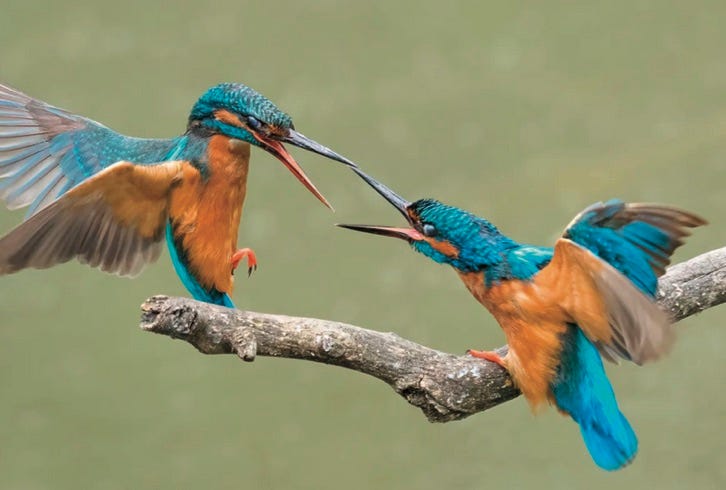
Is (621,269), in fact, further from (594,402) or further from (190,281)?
(190,281)

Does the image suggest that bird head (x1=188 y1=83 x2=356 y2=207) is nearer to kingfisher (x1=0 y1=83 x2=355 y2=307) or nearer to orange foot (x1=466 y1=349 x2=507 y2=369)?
kingfisher (x1=0 y1=83 x2=355 y2=307)

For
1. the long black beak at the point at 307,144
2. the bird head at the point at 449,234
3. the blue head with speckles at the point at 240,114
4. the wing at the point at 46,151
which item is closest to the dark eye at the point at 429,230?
the bird head at the point at 449,234

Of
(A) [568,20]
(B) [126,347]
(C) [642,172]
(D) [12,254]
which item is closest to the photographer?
(D) [12,254]

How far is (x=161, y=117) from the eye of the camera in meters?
3.92

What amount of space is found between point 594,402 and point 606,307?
6.2 inches

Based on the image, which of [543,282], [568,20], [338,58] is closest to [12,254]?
[543,282]

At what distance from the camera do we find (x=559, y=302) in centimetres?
180

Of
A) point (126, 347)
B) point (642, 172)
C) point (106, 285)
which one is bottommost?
point (126, 347)

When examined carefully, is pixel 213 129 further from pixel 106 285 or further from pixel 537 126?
pixel 537 126

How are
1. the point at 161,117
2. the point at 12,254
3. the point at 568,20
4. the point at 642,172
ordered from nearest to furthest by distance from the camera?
the point at 12,254 < the point at 642,172 < the point at 161,117 < the point at 568,20

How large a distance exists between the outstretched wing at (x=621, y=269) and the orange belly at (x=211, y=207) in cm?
50

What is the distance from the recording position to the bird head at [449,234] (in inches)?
72.1

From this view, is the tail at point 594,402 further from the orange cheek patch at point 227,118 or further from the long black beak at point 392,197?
the orange cheek patch at point 227,118

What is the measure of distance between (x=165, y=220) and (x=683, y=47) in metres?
2.52
